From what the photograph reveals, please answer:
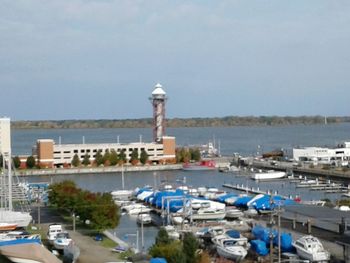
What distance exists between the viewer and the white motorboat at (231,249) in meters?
8.70

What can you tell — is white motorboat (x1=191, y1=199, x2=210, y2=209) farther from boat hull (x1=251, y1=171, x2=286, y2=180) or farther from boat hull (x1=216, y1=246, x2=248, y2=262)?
boat hull (x1=251, y1=171, x2=286, y2=180)

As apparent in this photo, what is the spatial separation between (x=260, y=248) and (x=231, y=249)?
1.27 ft

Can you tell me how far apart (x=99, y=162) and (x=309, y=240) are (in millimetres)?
20686

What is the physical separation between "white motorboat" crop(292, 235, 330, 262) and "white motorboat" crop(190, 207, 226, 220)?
14.3 feet

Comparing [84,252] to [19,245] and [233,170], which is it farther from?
[233,170]

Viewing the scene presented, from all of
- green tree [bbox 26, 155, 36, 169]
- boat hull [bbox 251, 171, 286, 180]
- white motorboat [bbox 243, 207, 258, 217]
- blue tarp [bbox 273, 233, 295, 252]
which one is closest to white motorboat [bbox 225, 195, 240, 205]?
white motorboat [bbox 243, 207, 258, 217]

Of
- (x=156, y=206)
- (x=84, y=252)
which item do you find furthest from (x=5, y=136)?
(x=84, y=252)

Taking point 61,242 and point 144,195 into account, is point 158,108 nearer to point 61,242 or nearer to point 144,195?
point 144,195

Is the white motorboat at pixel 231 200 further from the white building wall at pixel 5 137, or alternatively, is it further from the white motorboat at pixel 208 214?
the white building wall at pixel 5 137

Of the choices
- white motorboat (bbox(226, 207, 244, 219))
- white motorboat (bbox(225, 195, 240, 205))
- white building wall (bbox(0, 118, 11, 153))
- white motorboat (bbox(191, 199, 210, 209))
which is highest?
white building wall (bbox(0, 118, 11, 153))

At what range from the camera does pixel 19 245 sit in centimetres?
827

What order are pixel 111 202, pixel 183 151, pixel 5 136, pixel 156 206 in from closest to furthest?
pixel 111 202
pixel 156 206
pixel 5 136
pixel 183 151

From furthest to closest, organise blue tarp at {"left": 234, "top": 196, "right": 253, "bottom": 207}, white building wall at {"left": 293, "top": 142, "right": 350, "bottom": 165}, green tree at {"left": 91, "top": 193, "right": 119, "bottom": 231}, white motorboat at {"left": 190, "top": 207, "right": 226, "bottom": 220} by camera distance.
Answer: white building wall at {"left": 293, "top": 142, "right": 350, "bottom": 165} → blue tarp at {"left": 234, "top": 196, "right": 253, "bottom": 207} → white motorboat at {"left": 190, "top": 207, "right": 226, "bottom": 220} → green tree at {"left": 91, "top": 193, "right": 119, "bottom": 231}

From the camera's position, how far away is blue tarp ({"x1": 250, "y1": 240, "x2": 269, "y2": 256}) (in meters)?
8.80
